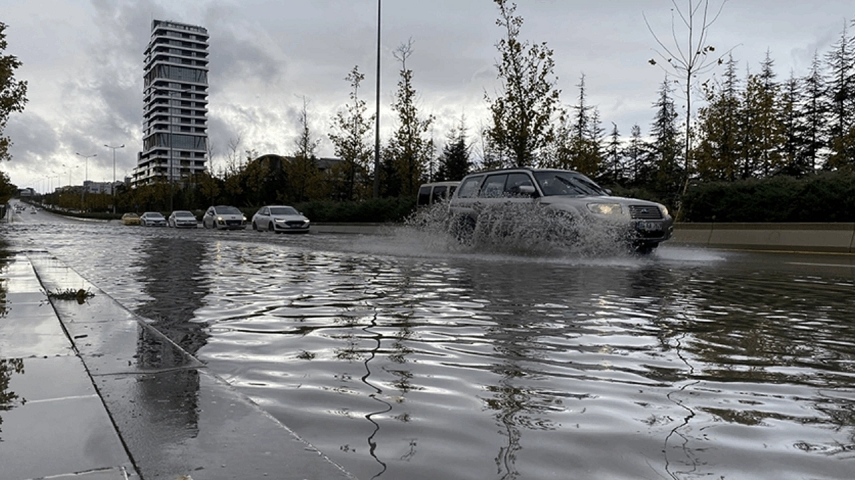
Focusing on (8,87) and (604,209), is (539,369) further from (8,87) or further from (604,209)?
(8,87)

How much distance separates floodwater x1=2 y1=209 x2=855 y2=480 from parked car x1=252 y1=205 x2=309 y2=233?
26.6 m

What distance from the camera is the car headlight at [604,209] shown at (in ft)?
46.8

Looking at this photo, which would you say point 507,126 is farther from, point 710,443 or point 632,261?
point 710,443

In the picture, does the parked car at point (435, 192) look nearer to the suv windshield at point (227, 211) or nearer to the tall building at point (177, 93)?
the suv windshield at point (227, 211)

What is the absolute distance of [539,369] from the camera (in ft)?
14.4

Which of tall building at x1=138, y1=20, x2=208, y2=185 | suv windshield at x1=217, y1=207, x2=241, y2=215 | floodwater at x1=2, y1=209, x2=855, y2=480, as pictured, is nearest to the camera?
floodwater at x1=2, y1=209, x2=855, y2=480

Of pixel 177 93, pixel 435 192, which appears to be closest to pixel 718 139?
pixel 435 192

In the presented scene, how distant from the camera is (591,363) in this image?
4582mm

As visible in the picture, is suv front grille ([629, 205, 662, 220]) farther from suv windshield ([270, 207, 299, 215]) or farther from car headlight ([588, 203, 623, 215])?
suv windshield ([270, 207, 299, 215])

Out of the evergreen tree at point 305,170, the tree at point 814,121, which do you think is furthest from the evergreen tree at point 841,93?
the evergreen tree at point 305,170

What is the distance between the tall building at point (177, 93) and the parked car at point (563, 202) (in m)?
170

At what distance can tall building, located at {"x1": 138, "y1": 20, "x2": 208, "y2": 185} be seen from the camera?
180000 mm

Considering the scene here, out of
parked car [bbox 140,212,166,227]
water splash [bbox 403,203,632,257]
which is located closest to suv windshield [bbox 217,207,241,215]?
parked car [bbox 140,212,166,227]

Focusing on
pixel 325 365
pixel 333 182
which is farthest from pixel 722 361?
pixel 333 182
